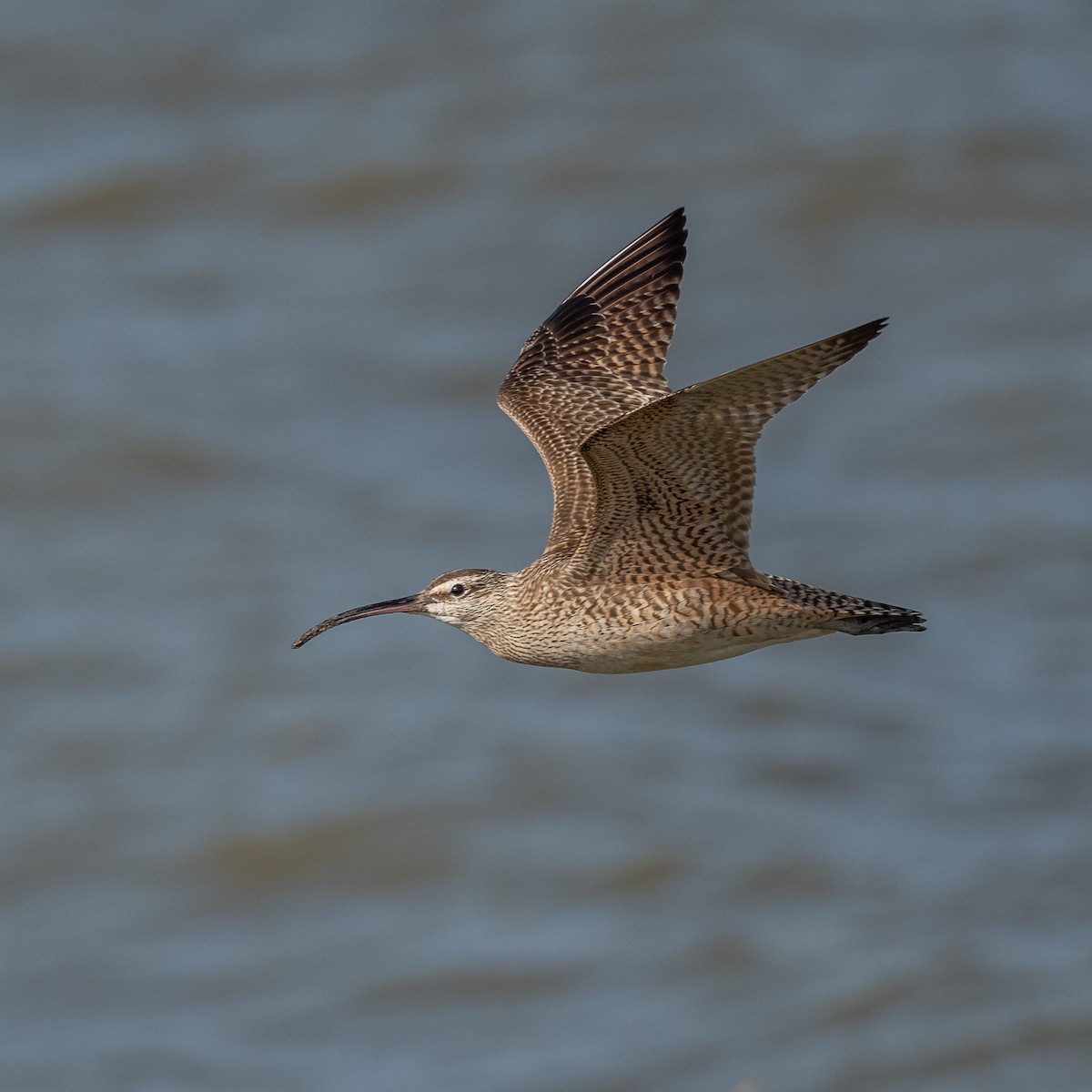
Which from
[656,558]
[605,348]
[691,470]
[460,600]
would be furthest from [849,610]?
[605,348]

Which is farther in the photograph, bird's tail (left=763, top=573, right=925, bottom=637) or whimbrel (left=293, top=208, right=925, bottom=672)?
bird's tail (left=763, top=573, right=925, bottom=637)

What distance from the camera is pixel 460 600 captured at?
11.6m

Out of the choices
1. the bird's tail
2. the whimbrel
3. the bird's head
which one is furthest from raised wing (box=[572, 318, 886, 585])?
the bird's head

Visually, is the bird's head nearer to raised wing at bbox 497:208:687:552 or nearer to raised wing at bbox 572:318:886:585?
raised wing at bbox 572:318:886:585

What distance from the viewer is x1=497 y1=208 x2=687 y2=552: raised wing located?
12.4 m

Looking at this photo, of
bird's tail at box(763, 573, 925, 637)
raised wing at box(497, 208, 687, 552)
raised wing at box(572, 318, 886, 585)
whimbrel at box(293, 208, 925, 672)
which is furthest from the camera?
raised wing at box(497, 208, 687, 552)

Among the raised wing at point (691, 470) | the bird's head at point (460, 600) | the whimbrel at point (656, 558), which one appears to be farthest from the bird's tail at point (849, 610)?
the bird's head at point (460, 600)

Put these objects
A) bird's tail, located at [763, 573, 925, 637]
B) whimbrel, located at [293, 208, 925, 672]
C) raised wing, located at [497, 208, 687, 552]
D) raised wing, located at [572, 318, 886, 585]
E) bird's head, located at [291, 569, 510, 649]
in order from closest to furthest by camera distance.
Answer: raised wing, located at [572, 318, 886, 585] < whimbrel, located at [293, 208, 925, 672] < bird's tail, located at [763, 573, 925, 637] < bird's head, located at [291, 569, 510, 649] < raised wing, located at [497, 208, 687, 552]

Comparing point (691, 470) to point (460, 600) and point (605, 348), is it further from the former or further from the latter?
point (605, 348)

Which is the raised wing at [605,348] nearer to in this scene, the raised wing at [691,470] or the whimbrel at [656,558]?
the whimbrel at [656,558]

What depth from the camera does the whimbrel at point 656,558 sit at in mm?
10000

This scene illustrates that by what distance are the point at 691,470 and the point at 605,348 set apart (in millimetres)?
2627

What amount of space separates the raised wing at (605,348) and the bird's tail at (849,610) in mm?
1685

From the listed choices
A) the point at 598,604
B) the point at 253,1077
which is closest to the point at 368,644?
the point at 253,1077
